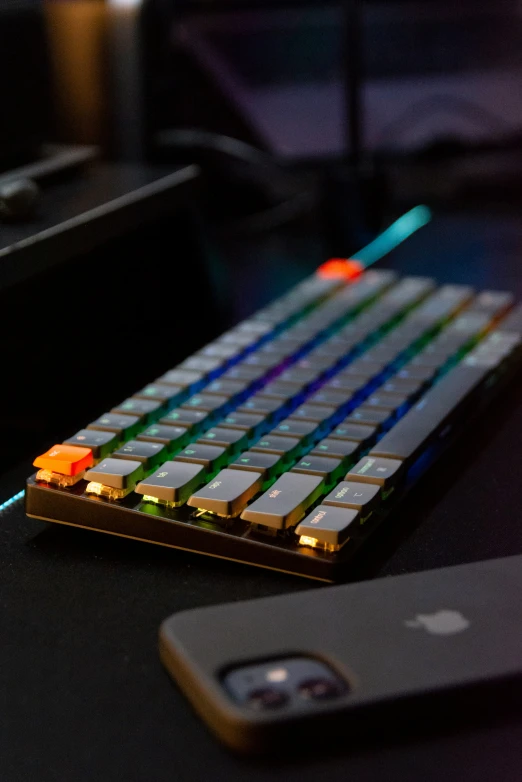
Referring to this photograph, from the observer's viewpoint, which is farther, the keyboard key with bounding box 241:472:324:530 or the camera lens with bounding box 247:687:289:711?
the keyboard key with bounding box 241:472:324:530

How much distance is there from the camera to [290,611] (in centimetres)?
39

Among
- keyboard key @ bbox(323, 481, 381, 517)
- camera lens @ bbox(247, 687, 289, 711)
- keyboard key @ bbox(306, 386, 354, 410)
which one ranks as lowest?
camera lens @ bbox(247, 687, 289, 711)

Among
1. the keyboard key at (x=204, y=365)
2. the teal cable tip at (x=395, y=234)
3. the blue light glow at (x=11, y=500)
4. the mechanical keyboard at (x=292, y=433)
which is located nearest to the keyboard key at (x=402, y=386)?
the mechanical keyboard at (x=292, y=433)

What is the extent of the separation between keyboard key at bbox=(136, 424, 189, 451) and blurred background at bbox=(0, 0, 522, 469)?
3.8 inches

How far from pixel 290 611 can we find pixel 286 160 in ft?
2.63

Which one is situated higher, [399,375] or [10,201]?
[10,201]

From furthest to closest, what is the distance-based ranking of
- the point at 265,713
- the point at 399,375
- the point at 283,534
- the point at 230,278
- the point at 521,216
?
the point at 521,216, the point at 230,278, the point at 399,375, the point at 283,534, the point at 265,713

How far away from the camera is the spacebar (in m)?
0.50

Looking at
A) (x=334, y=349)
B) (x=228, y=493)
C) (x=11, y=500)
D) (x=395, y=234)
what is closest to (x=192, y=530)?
(x=228, y=493)

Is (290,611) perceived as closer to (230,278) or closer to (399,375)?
(399,375)

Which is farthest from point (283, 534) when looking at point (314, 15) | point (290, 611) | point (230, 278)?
point (314, 15)

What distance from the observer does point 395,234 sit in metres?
1.01

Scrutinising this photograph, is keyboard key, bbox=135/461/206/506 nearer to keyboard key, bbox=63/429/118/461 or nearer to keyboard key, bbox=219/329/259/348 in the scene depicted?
keyboard key, bbox=63/429/118/461

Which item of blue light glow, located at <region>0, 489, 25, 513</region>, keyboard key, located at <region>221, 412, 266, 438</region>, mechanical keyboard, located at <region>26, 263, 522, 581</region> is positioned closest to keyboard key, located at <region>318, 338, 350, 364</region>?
mechanical keyboard, located at <region>26, 263, 522, 581</region>
